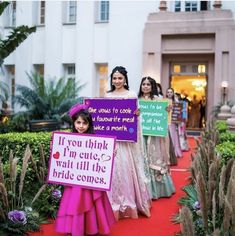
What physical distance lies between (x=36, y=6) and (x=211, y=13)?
8929mm

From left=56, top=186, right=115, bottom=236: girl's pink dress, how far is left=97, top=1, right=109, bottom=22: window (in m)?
15.9

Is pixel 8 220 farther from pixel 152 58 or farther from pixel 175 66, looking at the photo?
pixel 175 66

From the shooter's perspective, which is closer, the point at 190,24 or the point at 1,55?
the point at 1,55

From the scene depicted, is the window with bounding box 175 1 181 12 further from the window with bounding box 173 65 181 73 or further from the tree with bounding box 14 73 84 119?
the tree with bounding box 14 73 84 119

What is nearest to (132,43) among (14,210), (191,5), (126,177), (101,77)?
(101,77)

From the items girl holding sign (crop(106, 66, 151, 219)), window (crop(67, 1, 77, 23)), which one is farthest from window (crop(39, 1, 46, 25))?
girl holding sign (crop(106, 66, 151, 219))

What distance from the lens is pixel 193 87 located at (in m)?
20.5

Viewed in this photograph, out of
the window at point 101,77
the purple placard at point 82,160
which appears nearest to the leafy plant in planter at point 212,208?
the purple placard at point 82,160

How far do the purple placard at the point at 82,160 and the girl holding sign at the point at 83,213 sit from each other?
12cm

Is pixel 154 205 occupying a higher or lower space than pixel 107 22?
lower

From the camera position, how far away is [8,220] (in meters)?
4.16

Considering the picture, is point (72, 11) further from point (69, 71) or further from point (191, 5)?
point (191, 5)

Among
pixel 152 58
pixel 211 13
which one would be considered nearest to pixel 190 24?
pixel 211 13

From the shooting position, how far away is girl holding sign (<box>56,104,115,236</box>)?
403 cm
